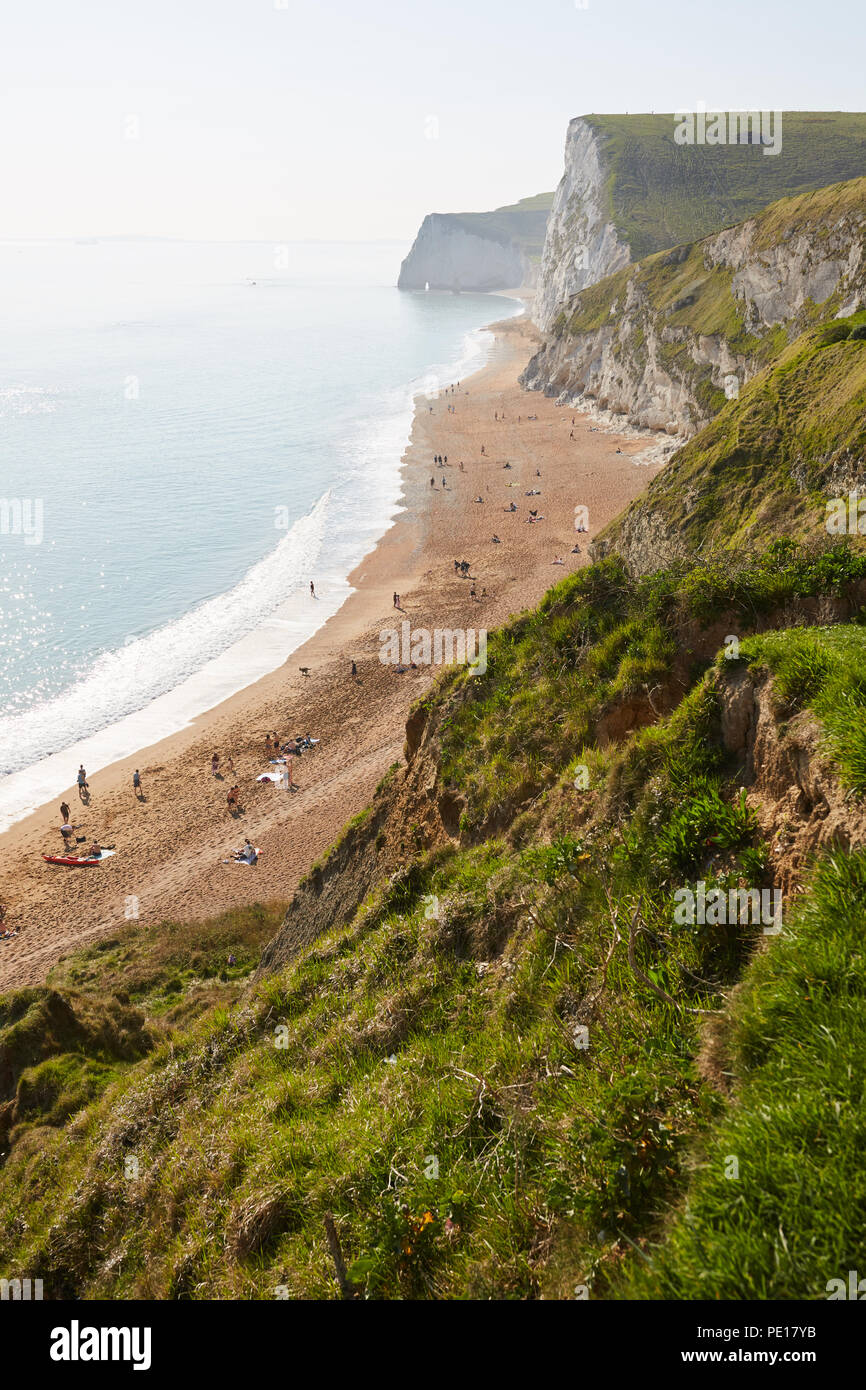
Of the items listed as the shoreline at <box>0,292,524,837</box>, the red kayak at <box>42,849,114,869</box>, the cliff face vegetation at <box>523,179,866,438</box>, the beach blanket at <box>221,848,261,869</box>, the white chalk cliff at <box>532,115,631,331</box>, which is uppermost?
Result: the white chalk cliff at <box>532,115,631,331</box>

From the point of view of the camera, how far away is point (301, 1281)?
5.06 m

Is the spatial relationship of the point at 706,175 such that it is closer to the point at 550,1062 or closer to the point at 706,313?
the point at 706,313

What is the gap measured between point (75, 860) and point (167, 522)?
130ft

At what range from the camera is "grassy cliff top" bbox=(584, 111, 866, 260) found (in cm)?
10712

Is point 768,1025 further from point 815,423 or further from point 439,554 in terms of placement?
point 439,554

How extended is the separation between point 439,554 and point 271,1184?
47.4 meters

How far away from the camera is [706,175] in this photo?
392ft

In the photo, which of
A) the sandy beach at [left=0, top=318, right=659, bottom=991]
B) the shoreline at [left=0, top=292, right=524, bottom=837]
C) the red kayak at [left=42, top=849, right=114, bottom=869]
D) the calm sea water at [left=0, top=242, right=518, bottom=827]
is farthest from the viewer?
the calm sea water at [left=0, top=242, right=518, bottom=827]

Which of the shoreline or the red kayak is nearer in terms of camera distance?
the red kayak

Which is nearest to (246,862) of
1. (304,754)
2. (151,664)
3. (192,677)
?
(304,754)

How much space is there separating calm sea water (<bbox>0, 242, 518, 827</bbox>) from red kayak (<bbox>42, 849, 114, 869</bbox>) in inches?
158

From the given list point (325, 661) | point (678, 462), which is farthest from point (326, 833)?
point (678, 462)

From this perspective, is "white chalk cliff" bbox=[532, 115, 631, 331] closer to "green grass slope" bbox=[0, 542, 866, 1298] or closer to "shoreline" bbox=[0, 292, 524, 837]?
"shoreline" bbox=[0, 292, 524, 837]

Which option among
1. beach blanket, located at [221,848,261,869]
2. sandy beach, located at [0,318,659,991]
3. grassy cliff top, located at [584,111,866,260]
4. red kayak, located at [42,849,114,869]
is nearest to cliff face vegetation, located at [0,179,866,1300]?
sandy beach, located at [0,318,659,991]
